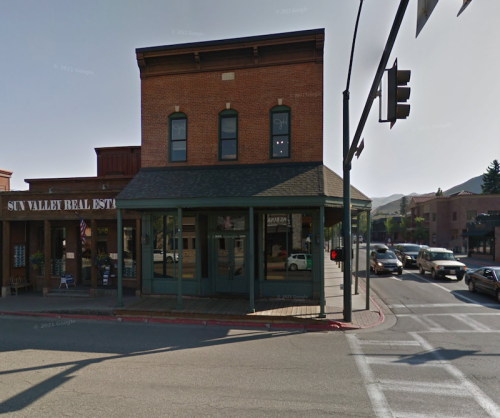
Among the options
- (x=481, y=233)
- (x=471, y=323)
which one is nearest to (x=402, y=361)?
(x=471, y=323)

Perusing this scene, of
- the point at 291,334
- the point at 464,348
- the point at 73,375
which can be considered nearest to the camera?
the point at 73,375

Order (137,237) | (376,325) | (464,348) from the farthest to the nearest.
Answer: (137,237), (376,325), (464,348)

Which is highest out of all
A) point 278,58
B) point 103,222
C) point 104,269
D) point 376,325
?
point 278,58

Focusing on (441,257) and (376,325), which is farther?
(441,257)

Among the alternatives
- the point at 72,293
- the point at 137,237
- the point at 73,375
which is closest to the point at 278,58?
the point at 137,237

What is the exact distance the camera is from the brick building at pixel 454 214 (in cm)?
4859

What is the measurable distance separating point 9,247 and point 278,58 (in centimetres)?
1422

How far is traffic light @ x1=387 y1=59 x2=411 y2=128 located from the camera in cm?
510

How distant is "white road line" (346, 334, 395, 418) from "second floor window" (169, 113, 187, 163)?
382 inches

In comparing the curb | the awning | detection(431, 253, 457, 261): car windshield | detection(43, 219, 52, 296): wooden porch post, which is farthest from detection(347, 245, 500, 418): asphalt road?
the awning

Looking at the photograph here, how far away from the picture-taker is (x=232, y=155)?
42.0 ft

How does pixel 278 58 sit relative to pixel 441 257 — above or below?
above

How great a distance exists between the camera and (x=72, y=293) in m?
13.3

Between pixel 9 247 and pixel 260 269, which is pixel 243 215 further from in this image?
pixel 9 247
